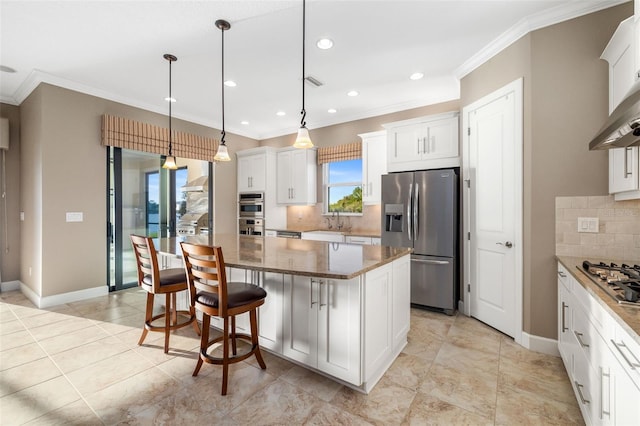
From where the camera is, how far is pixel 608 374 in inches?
49.5

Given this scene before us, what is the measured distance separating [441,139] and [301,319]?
279 cm

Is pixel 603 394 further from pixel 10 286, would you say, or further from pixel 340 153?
pixel 10 286

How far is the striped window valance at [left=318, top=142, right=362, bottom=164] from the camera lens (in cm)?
488

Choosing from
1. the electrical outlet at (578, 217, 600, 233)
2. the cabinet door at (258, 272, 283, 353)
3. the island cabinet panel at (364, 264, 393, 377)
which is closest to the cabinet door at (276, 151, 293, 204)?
the cabinet door at (258, 272, 283, 353)

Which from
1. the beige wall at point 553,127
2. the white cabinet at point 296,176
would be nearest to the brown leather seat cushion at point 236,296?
the beige wall at point 553,127

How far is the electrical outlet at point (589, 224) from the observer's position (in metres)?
2.23

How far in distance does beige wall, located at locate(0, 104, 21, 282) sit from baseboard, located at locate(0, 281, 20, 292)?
6 centimetres

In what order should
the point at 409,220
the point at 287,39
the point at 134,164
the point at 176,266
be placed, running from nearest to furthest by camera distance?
the point at 287,39, the point at 176,266, the point at 409,220, the point at 134,164

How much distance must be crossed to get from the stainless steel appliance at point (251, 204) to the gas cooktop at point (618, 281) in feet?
15.2

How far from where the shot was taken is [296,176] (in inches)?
211

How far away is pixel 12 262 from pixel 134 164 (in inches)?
88.6

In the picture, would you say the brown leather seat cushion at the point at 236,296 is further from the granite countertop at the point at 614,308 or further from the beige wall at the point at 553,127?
the beige wall at the point at 553,127

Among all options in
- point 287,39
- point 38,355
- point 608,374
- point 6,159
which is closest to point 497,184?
point 608,374

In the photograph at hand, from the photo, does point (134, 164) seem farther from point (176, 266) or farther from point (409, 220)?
point (409, 220)
